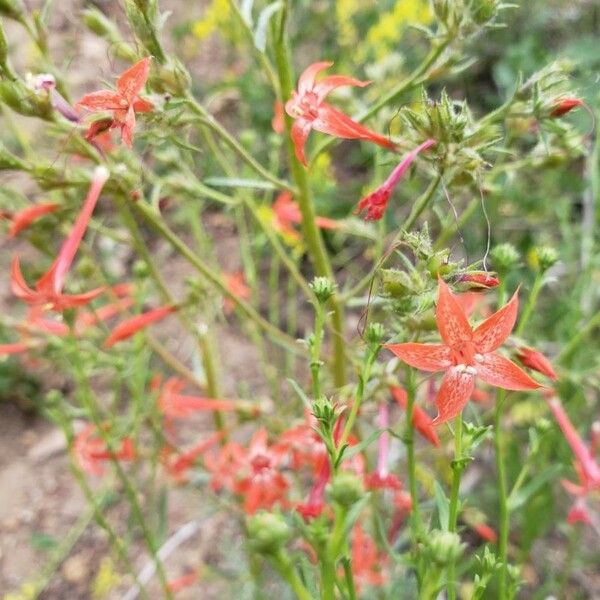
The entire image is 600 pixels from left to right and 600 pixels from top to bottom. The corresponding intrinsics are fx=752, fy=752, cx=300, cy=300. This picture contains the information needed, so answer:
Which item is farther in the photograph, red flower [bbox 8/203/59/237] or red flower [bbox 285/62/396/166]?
red flower [bbox 8/203/59/237]

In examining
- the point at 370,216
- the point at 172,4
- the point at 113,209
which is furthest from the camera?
the point at 172,4

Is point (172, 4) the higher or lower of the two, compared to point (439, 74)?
lower

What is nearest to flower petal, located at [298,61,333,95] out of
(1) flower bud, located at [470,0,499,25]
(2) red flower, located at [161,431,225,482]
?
(1) flower bud, located at [470,0,499,25]

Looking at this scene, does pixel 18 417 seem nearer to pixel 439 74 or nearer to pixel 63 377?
pixel 63 377

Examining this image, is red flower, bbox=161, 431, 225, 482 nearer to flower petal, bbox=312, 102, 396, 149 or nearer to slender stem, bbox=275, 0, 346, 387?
slender stem, bbox=275, 0, 346, 387

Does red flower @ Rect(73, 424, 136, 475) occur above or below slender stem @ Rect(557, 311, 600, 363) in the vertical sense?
above

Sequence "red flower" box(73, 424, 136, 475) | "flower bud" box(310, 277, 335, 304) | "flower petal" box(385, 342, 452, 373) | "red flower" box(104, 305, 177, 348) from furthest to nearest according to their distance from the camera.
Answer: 1. "red flower" box(73, 424, 136, 475)
2. "red flower" box(104, 305, 177, 348)
3. "flower bud" box(310, 277, 335, 304)
4. "flower petal" box(385, 342, 452, 373)

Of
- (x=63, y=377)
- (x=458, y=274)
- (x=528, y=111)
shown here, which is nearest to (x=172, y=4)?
(x=63, y=377)

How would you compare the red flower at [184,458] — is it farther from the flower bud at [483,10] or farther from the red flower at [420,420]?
the flower bud at [483,10]
